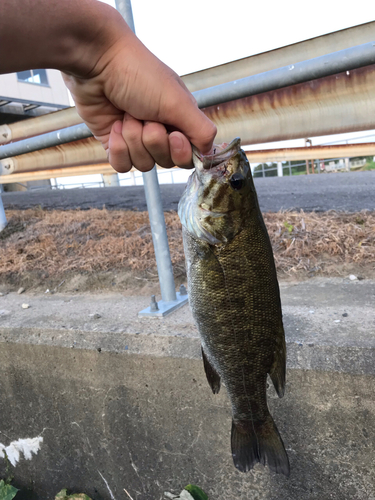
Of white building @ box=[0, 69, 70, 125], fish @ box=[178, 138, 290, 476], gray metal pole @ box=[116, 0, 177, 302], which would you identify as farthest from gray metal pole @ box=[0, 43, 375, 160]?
white building @ box=[0, 69, 70, 125]

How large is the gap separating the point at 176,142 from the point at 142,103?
0.68ft

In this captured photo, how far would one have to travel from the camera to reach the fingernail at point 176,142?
1606 millimetres

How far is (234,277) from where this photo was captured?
1.70 meters

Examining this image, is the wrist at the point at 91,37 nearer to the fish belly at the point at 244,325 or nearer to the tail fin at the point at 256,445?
the fish belly at the point at 244,325

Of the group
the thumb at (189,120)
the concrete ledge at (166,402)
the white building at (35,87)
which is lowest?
the concrete ledge at (166,402)

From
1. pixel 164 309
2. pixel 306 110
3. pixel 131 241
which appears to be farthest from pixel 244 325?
pixel 131 241

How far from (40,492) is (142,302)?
1.86m

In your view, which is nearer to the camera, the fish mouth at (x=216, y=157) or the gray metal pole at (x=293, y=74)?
the fish mouth at (x=216, y=157)

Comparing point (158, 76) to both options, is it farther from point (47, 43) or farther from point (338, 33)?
point (338, 33)

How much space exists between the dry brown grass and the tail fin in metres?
2.04

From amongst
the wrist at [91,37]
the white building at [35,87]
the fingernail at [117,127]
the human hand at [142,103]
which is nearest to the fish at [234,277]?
the human hand at [142,103]

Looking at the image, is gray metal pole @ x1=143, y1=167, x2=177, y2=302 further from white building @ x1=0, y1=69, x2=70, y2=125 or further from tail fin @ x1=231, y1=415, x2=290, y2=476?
white building @ x1=0, y1=69, x2=70, y2=125

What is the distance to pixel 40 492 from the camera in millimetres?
3393

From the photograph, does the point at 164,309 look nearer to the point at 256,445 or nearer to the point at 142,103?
the point at 256,445
